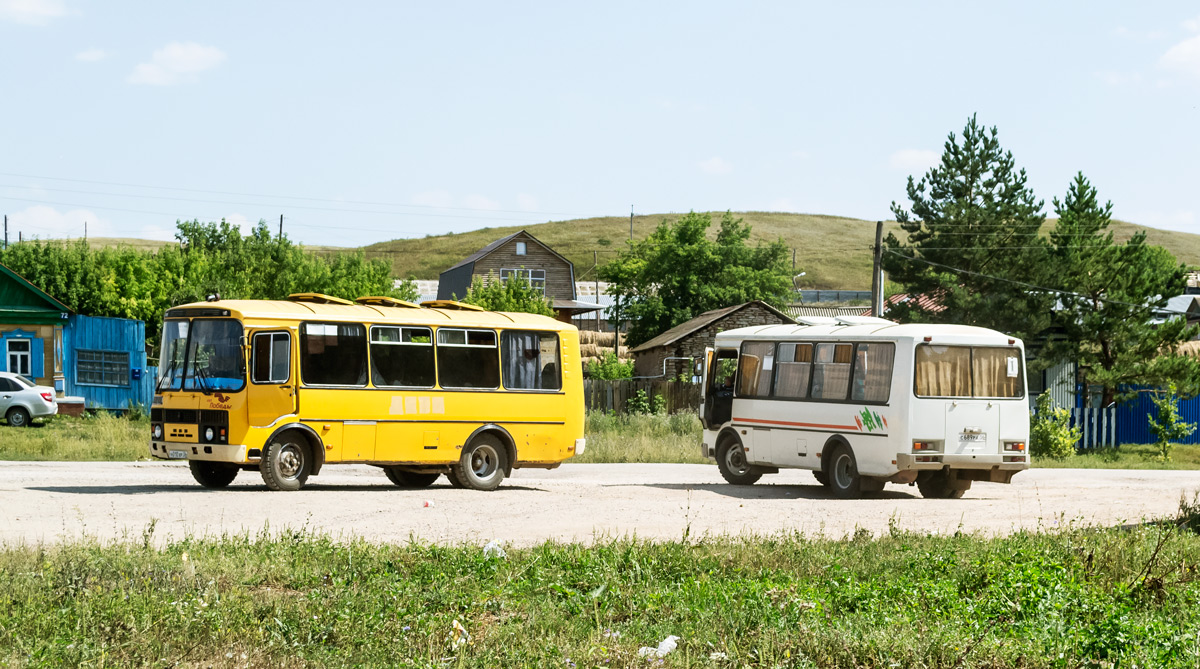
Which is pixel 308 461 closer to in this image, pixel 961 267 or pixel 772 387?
pixel 772 387

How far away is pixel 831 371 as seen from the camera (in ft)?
65.4

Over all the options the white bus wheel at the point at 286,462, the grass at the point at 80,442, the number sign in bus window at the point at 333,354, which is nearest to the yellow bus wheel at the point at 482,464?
the number sign in bus window at the point at 333,354

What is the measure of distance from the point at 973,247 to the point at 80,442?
29.5m

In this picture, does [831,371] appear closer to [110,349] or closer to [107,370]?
[110,349]

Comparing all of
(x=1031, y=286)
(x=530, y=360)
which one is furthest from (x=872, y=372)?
(x=1031, y=286)

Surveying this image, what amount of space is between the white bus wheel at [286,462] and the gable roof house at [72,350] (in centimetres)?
2532

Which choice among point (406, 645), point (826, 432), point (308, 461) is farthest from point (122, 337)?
point (406, 645)

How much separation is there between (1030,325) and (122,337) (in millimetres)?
29795

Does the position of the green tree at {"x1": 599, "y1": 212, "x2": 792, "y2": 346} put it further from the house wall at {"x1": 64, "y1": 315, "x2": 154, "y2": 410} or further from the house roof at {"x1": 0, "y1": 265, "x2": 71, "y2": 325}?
the house roof at {"x1": 0, "y1": 265, "x2": 71, "y2": 325}

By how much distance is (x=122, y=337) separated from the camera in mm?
42312

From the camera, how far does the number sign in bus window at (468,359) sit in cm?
1962

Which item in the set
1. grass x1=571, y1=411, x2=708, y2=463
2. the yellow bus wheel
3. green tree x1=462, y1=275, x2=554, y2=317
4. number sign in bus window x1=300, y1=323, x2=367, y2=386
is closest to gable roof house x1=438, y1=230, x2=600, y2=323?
green tree x1=462, y1=275, x2=554, y2=317

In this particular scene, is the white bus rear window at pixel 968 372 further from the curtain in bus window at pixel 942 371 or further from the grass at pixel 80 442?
the grass at pixel 80 442

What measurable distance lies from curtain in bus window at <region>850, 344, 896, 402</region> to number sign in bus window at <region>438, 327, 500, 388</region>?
17.9 feet
